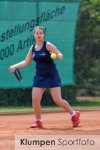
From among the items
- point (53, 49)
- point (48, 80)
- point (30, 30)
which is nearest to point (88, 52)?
point (30, 30)

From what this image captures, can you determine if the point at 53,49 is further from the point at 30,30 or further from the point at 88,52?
the point at 88,52

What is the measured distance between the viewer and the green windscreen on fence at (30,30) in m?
16.8

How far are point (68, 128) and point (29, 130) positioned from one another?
0.73 meters

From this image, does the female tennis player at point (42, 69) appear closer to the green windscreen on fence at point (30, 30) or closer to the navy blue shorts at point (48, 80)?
the navy blue shorts at point (48, 80)

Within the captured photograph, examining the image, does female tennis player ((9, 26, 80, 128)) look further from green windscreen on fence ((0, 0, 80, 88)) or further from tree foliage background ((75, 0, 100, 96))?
tree foliage background ((75, 0, 100, 96))

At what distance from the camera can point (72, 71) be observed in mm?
17406

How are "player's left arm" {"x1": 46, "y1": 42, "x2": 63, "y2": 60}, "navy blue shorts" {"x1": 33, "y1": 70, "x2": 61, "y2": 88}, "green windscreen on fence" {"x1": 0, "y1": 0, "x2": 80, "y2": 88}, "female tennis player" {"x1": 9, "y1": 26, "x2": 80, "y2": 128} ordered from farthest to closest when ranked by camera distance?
1. "green windscreen on fence" {"x1": 0, "y1": 0, "x2": 80, "y2": 88}
2. "navy blue shorts" {"x1": 33, "y1": 70, "x2": 61, "y2": 88}
3. "female tennis player" {"x1": 9, "y1": 26, "x2": 80, "y2": 128}
4. "player's left arm" {"x1": 46, "y1": 42, "x2": 63, "y2": 60}

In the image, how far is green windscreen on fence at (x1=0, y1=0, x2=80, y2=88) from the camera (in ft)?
55.2

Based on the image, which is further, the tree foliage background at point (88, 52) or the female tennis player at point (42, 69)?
the tree foliage background at point (88, 52)

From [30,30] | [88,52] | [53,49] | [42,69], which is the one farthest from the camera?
[88,52]

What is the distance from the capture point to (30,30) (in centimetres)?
1705

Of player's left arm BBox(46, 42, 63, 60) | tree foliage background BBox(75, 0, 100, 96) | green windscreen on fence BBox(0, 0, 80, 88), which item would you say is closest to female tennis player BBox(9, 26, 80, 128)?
player's left arm BBox(46, 42, 63, 60)

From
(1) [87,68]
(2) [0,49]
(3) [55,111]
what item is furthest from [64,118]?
(1) [87,68]

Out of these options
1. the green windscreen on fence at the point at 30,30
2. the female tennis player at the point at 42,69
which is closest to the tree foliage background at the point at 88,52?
the green windscreen on fence at the point at 30,30
